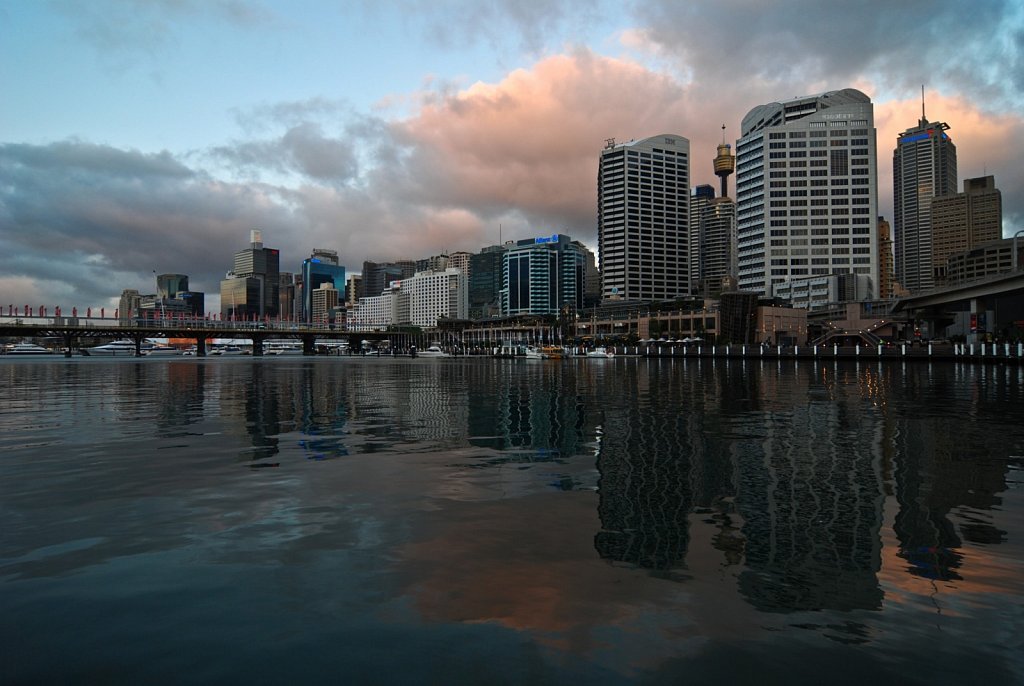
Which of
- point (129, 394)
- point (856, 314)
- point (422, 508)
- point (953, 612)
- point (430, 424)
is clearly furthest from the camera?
point (856, 314)

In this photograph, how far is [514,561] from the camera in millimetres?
9242

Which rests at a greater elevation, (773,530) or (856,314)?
(856,314)

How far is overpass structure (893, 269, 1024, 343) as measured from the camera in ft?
350

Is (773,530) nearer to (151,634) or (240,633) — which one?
(240,633)

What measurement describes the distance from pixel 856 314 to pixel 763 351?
150 feet

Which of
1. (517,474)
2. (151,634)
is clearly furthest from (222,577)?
(517,474)

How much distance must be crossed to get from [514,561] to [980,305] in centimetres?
14698

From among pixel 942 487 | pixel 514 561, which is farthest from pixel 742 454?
pixel 514 561

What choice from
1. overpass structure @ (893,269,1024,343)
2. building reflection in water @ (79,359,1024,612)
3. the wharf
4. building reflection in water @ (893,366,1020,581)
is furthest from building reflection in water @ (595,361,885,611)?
overpass structure @ (893,269,1024,343)

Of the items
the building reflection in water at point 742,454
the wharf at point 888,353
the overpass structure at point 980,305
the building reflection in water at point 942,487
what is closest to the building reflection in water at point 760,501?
the building reflection in water at point 742,454

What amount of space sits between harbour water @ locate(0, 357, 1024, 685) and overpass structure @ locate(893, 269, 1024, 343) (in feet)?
363

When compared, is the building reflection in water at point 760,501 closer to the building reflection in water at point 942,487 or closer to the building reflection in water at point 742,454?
the building reflection in water at point 742,454

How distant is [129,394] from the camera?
43531 millimetres

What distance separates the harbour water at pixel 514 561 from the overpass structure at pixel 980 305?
110761 millimetres
